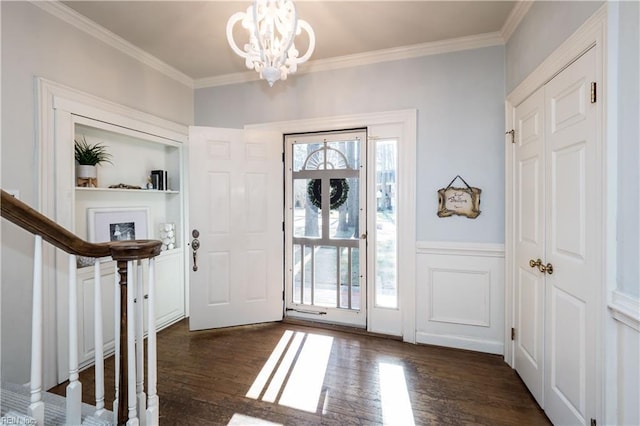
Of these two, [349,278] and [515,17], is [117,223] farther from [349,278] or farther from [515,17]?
[515,17]

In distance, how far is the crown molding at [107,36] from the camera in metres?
2.08

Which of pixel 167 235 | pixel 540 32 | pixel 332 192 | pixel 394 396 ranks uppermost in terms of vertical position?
pixel 540 32

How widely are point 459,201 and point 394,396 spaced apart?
A: 170 centimetres

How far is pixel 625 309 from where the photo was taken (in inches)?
45.3

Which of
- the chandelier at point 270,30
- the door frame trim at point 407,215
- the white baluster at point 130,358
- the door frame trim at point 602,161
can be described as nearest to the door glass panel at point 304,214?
the door frame trim at point 407,215

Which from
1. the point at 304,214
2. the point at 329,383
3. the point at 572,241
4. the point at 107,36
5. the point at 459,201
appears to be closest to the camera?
the point at 572,241

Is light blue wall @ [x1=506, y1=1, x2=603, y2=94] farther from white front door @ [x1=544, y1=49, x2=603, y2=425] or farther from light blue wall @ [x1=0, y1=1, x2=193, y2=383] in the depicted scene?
light blue wall @ [x1=0, y1=1, x2=193, y2=383]

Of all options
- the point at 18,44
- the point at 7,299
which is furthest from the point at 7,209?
the point at 18,44

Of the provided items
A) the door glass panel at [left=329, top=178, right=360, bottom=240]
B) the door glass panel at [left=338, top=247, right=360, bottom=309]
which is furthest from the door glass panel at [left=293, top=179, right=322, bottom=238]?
the door glass panel at [left=338, top=247, right=360, bottom=309]

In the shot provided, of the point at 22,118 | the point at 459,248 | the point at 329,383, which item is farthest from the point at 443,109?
the point at 22,118

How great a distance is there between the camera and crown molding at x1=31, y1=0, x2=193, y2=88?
6.82ft

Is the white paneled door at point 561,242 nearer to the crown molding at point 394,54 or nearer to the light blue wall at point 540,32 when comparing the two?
the light blue wall at point 540,32

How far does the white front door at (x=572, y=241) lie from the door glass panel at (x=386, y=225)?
1278 millimetres

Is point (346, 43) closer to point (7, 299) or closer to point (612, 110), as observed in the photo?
point (612, 110)
